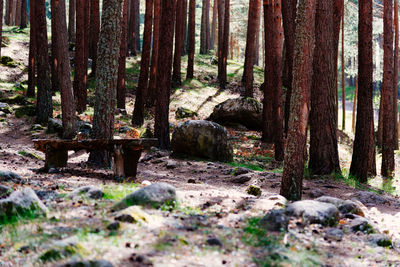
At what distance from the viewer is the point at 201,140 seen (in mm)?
11836

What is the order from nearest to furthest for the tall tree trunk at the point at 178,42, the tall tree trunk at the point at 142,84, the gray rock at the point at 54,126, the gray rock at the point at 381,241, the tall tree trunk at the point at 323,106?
the gray rock at the point at 381,241
the tall tree trunk at the point at 323,106
the gray rock at the point at 54,126
the tall tree trunk at the point at 142,84
the tall tree trunk at the point at 178,42

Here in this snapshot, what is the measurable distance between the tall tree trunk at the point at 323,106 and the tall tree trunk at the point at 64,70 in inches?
288

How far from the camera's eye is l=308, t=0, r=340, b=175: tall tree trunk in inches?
394

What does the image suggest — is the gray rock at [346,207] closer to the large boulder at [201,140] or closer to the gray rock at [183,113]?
the large boulder at [201,140]

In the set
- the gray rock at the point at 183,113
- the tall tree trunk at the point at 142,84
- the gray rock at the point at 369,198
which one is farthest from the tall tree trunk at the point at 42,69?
the gray rock at the point at 369,198

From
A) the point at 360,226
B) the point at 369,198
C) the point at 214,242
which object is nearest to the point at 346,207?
the point at 360,226

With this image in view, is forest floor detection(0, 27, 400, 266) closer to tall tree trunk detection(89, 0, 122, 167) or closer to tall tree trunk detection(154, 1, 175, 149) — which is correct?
tall tree trunk detection(89, 0, 122, 167)

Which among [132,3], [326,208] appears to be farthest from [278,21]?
[132,3]

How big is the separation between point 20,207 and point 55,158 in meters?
3.81

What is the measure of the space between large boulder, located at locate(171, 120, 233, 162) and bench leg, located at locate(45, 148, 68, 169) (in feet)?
12.9

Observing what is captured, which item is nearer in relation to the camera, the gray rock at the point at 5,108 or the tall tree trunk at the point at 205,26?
the gray rock at the point at 5,108

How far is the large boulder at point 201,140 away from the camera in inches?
465

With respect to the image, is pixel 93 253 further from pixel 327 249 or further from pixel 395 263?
pixel 395 263

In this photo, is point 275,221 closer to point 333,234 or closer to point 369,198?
point 333,234
